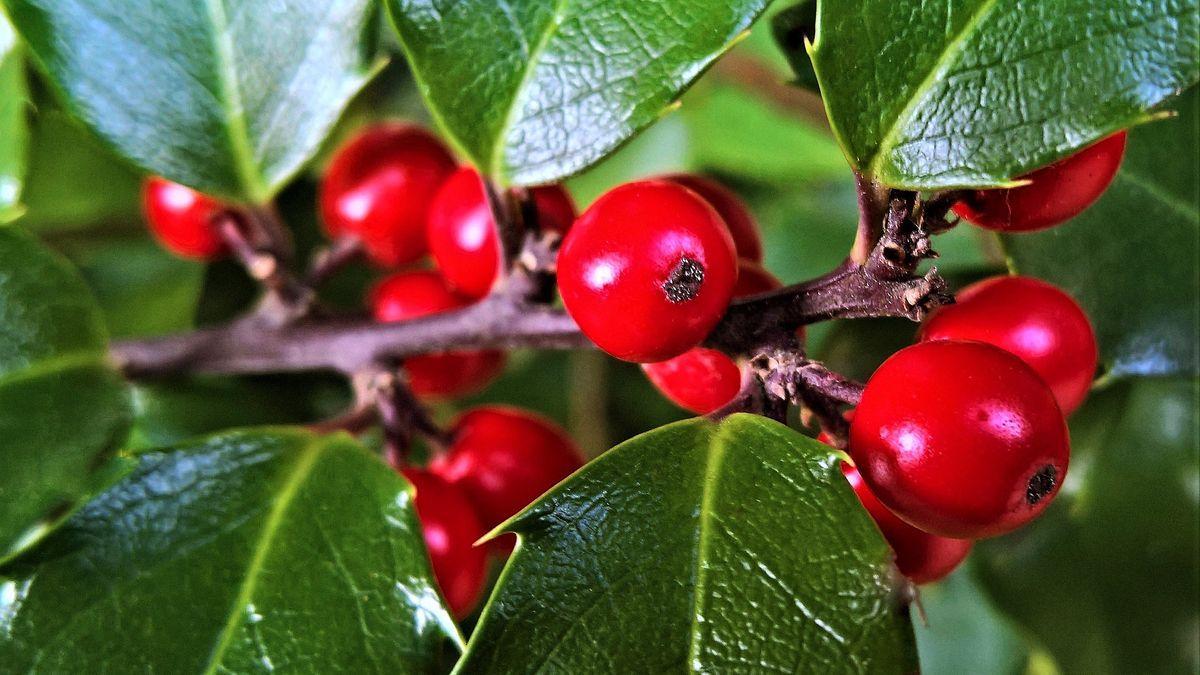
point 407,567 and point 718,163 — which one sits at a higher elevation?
point 407,567

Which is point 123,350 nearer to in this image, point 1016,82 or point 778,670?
point 778,670

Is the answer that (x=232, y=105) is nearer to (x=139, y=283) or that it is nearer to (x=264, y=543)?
(x=264, y=543)

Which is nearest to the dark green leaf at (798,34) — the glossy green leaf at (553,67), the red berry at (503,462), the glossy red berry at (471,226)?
the glossy green leaf at (553,67)

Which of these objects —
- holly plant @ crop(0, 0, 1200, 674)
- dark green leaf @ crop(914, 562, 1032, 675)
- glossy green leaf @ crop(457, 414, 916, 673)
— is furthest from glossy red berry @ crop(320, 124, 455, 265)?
dark green leaf @ crop(914, 562, 1032, 675)

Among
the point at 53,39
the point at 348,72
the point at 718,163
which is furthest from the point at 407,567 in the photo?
the point at 718,163

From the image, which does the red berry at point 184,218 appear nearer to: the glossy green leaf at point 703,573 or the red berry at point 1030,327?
the glossy green leaf at point 703,573
